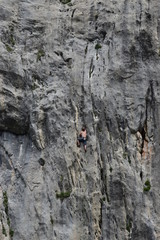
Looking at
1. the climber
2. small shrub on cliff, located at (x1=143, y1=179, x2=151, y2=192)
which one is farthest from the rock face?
the climber

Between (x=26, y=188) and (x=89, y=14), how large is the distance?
12.6 meters

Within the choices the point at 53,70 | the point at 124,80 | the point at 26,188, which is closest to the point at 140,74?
the point at 124,80

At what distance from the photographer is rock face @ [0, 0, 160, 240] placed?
2281 centimetres

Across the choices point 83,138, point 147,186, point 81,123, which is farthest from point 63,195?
point 147,186

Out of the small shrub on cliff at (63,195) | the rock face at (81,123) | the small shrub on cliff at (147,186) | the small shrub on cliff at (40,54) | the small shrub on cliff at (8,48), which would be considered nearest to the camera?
the small shrub on cliff at (147,186)

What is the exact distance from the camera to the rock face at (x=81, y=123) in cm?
2281

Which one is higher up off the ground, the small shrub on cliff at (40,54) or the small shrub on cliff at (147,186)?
the small shrub on cliff at (40,54)

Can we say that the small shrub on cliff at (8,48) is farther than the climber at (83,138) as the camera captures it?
Yes

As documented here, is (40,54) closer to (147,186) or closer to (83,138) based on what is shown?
(83,138)

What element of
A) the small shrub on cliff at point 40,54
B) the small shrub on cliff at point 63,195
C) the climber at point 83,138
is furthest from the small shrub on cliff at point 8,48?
the small shrub on cliff at point 63,195

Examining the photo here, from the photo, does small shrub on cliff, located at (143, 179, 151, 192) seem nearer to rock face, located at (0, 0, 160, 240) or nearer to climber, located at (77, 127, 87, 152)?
rock face, located at (0, 0, 160, 240)

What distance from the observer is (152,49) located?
82.2 ft

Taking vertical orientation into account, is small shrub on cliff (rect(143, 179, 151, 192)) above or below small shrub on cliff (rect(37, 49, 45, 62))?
below

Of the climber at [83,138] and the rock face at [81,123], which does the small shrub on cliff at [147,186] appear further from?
the climber at [83,138]
